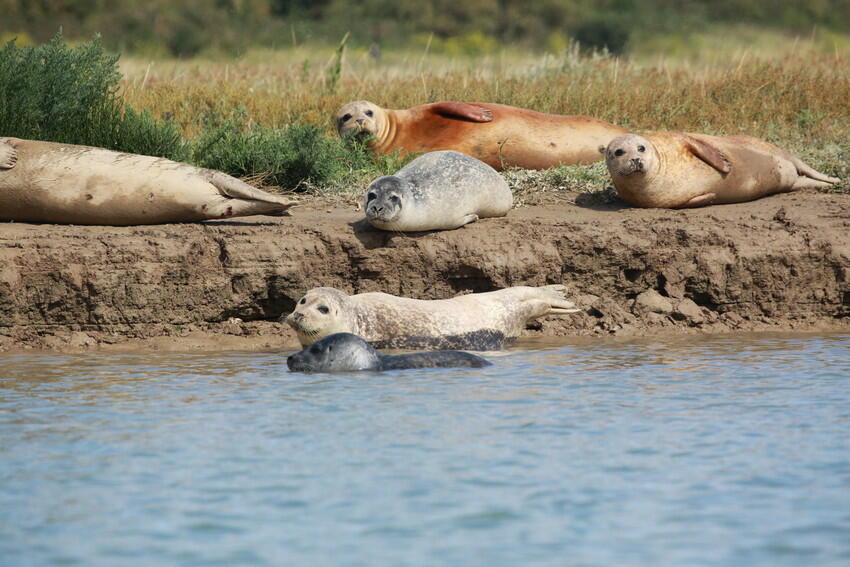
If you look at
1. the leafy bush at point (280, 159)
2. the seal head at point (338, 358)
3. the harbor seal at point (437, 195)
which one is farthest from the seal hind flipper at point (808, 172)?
the seal head at point (338, 358)

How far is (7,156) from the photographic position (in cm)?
860

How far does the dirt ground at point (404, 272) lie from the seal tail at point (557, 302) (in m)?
0.37

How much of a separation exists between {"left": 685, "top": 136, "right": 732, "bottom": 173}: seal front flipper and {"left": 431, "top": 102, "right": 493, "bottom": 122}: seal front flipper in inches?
79.7

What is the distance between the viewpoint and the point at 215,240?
8320 mm

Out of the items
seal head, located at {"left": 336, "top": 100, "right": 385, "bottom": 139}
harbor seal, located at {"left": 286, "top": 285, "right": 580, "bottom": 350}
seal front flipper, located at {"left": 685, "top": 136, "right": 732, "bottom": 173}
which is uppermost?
seal head, located at {"left": 336, "top": 100, "right": 385, "bottom": 139}

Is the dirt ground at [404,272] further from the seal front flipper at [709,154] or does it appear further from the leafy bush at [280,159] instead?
the leafy bush at [280,159]

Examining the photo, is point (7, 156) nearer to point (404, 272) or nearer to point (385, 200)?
→ point (385, 200)

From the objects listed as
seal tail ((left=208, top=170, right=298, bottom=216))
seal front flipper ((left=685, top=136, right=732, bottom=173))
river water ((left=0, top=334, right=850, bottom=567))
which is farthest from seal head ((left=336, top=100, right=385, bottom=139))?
river water ((left=0, top=334, right=850, bottom=567))

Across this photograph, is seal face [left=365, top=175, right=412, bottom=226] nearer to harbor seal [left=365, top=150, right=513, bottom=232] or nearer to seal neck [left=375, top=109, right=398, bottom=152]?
harbor seal [left=365, top=150, right=513, bottom=232]

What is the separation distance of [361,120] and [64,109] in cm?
287

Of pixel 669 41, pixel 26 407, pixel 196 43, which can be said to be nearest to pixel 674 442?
pixel 26 407

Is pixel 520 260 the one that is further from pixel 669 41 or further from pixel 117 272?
pixel 669 41

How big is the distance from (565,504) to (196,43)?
28.6 metres

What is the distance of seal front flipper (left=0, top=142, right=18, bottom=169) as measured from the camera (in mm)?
8562
